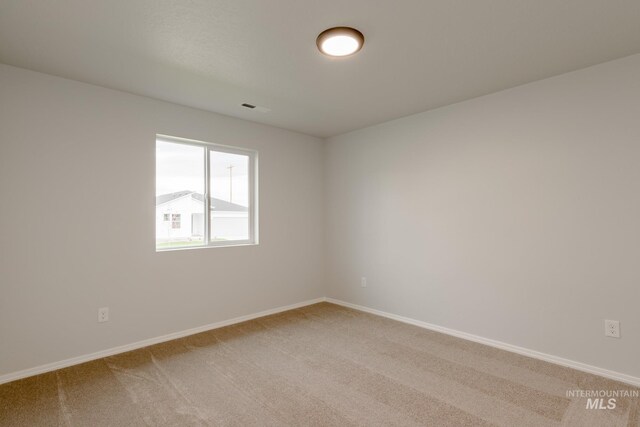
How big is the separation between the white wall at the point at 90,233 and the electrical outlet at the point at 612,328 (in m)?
3.40

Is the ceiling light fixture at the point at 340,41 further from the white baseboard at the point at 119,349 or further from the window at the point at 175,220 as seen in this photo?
the white baseboard at the point at 119,349

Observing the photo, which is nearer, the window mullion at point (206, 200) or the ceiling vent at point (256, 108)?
the ceiling vent at point (256, 108)

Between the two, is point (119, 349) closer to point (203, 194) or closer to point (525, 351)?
point (203, 194)

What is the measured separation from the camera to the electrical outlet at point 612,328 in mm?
2451

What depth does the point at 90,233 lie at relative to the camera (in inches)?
111

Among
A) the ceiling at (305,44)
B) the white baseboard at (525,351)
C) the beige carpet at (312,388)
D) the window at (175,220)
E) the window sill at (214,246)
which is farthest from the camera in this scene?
the window at (175,220)

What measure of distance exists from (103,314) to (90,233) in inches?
28.9

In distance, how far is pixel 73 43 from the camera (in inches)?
86.3

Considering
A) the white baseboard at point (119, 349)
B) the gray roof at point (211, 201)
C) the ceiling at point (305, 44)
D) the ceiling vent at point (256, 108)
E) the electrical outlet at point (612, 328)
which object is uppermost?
the ceiling vent at point (256, 108)

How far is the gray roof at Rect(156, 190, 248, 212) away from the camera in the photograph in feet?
11.1

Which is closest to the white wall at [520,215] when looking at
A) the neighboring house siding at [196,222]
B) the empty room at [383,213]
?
the empty room at [383,213]

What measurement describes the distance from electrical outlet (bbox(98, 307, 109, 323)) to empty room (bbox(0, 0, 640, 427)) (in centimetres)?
3

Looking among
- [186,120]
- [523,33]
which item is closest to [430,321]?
[523,33]

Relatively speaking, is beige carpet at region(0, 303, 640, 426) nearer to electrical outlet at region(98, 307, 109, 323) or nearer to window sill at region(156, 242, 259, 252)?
electrical outlet at region(98, 307, 109, 323)
